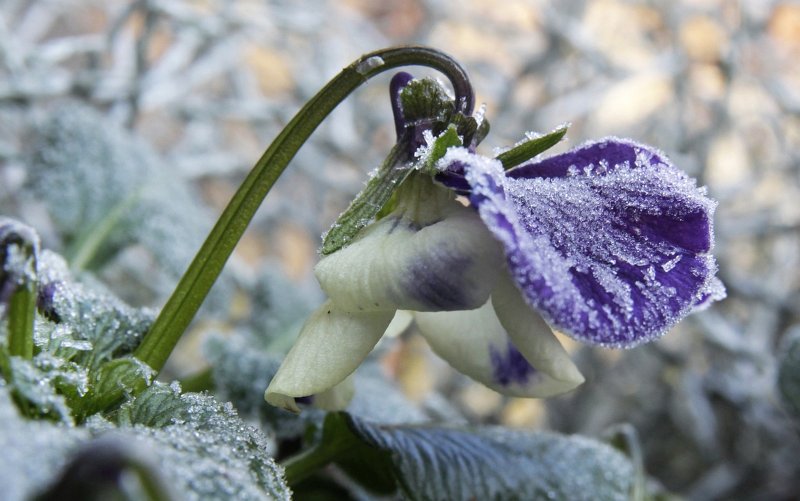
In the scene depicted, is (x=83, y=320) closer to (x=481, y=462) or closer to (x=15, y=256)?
(x=15, y=256)

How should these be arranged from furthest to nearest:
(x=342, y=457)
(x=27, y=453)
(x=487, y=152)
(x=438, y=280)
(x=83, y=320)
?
(x=487, y=152) → (x=342, y=457) → (x=83, y=320) → (x=438, y=280) → (x=27, y=453)

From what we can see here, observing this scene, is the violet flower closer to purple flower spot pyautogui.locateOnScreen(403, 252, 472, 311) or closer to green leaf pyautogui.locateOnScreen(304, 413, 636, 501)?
purple flower spot pyautogui.locateOnScreen(403, 252, 472, 311)

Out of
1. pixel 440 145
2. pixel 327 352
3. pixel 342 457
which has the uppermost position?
pixel 440 145

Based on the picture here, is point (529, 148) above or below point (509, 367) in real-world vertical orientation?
above

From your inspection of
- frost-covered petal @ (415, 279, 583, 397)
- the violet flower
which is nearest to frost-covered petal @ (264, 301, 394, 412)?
the violet flower

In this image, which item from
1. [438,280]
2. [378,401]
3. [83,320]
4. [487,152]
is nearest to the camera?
[438,280]

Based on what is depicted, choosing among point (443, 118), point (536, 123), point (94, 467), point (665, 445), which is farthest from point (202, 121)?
point (94, 467)

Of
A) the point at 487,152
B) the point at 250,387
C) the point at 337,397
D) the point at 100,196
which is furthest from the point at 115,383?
the point at 487,152
